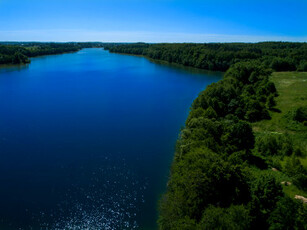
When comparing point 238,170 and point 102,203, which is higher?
point 238,170

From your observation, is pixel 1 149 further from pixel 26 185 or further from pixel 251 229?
pixel 251 229

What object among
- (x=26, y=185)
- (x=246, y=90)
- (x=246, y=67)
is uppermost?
(x=246, y=67)

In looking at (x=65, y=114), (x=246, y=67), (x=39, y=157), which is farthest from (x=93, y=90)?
(x=246, y=67)

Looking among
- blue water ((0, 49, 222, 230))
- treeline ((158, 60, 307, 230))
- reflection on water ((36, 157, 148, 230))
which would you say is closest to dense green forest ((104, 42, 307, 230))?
treeline ((158, 60, 307, 230))

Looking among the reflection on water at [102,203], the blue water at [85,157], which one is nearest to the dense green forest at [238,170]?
the reflection on water at [102,203]

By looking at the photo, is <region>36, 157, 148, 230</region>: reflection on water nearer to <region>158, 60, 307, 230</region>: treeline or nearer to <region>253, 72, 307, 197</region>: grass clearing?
<region>158, 60, 307, 230</region>: treeline

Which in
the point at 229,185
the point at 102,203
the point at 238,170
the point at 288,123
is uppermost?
the point at 238,170

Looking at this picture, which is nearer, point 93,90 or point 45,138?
point 45,138

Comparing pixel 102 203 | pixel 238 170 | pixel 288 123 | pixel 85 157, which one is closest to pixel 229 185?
pixel 238 170

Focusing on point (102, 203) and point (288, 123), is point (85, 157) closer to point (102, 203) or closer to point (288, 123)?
point (102, 203)
